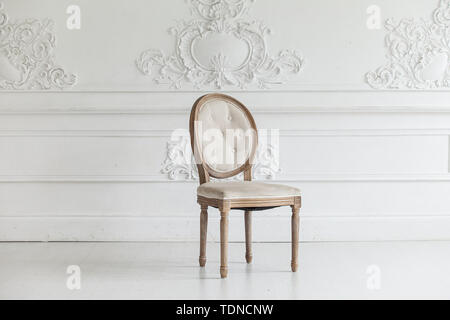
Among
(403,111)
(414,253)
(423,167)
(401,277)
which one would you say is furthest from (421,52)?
(401,277)

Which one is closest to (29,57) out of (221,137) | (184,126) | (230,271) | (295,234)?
(184,126)

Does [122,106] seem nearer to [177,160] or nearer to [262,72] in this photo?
[177,160]

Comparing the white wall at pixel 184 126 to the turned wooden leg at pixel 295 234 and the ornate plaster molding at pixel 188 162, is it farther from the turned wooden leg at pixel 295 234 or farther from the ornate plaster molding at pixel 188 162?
the turned wooden leg at pixel 295 234

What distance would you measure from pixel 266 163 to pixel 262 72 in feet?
2.02

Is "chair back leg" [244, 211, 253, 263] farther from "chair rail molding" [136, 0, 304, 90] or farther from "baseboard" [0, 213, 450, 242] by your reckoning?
"chair rail molding" [136, 0, 304, 90]

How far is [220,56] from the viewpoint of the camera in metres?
3.64

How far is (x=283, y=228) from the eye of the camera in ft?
12.1

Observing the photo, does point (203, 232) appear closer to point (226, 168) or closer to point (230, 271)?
point (230, 271)

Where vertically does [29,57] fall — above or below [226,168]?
above

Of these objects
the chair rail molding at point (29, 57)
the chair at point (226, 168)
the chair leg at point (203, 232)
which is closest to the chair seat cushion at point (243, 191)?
the chair at point (226, 168)

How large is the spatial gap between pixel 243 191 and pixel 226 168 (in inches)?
16.2

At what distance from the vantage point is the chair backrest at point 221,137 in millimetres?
3006

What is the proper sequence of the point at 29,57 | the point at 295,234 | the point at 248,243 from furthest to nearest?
1. the point at 29,57
2. the point at 248,243
3. the point at 295,234

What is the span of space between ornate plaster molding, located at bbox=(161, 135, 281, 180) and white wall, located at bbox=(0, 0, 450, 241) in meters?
0.04
